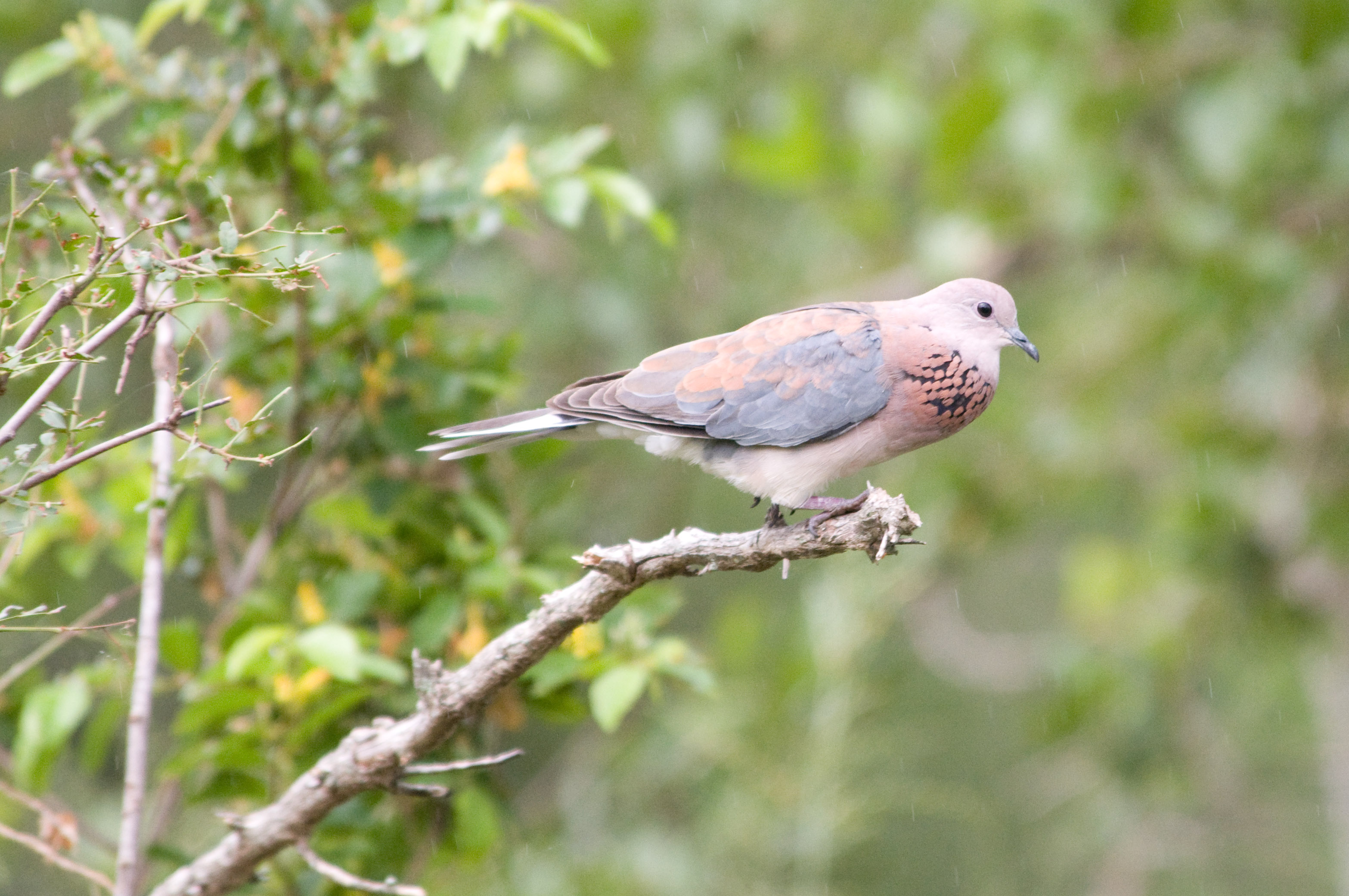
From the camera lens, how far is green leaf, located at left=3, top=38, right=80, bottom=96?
2461 mm

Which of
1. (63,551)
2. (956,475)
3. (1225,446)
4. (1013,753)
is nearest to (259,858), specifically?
(63,551)

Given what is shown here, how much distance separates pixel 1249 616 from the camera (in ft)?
15.3

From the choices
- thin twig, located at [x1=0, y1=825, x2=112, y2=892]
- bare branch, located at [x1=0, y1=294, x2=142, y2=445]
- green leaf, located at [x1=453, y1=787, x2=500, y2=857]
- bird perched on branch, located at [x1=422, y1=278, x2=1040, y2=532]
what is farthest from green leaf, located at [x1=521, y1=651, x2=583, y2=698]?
bare branch, located at [x1=0, y1=294, x2=142, y2=445]

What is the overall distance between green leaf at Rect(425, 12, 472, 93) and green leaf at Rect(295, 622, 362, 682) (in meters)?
1.00

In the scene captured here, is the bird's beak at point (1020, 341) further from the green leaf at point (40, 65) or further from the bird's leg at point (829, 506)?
the green leaf at point (40, 65)

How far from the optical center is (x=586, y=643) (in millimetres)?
2338

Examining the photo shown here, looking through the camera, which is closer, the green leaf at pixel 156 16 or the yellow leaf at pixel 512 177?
the green leaf at pixel 156 16

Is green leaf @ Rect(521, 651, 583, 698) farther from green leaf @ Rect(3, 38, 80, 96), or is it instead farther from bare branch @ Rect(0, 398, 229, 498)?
green leaf @ Rect(3, 38, 80, 96)

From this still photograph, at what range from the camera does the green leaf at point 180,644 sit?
239 centimetres

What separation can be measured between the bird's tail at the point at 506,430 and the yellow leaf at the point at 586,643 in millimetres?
380

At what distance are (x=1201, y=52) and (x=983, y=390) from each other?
7.40 feet

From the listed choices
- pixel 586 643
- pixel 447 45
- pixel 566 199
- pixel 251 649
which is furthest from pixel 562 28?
pixel 251 649

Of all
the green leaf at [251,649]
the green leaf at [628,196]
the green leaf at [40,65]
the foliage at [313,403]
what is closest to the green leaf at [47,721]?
the foliage at [313,403]

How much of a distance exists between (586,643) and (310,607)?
2.05 feet
